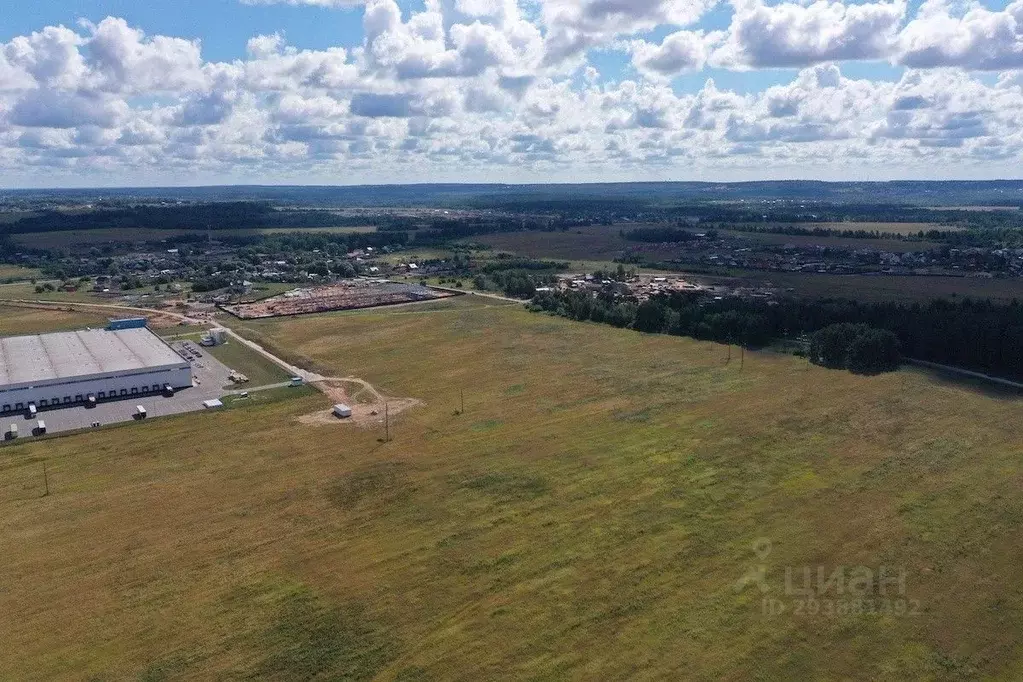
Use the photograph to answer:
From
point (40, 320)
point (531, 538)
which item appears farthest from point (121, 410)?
point (40, 320)

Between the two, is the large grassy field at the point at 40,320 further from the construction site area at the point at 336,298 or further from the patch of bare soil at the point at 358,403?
the patch of bare soil at the point at 358,403

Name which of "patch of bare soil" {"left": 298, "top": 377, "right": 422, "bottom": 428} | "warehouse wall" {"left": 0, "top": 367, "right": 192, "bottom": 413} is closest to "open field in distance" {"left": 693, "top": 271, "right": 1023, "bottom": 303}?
"patch of bare soil" {"left": 298, "top": 377, "right": 422, "bottom": 428}

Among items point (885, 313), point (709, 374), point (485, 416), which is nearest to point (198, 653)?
point (485, 416)

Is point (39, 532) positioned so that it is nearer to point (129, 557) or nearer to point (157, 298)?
point (129, 557)
